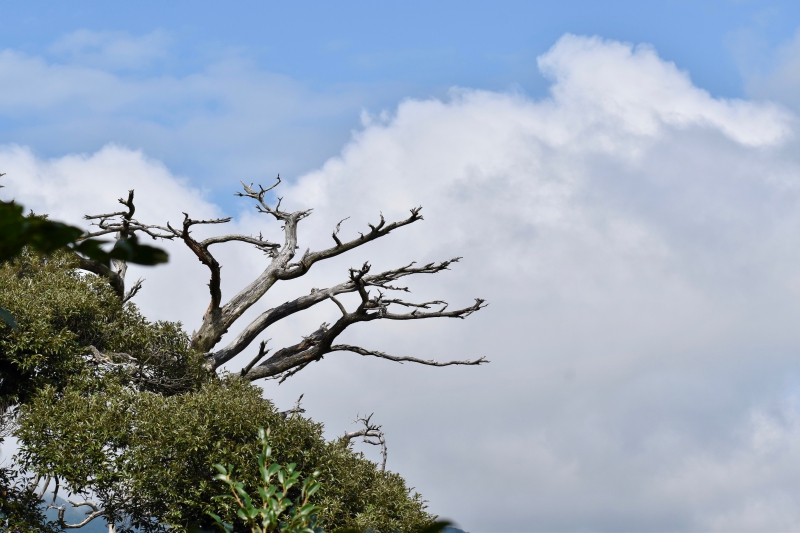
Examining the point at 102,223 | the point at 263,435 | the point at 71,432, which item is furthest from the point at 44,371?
the point at 263,435

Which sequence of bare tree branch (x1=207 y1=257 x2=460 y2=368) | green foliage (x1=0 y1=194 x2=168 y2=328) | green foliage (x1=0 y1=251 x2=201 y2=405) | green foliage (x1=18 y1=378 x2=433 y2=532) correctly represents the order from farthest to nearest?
1. bare tree branch (x1=207 y1=257 x2=460 y2=368)
2. green foliage (x1=0 y1=251 x2=201 y2=405)
3. green foliage (x1=18 y1=378 x2=433 y2=532)
4. green foliage (x1=0 y1=194 x2=168 y2=328)

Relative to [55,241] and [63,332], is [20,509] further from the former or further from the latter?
[55,241]

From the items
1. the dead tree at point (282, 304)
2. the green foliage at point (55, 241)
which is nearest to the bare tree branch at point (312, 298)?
the dead tree at point (282, 304)

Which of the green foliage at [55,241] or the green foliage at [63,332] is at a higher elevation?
the green foliage at [63,332]

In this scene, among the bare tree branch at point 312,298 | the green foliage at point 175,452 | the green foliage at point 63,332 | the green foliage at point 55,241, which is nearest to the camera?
the green foliage at point 55,241

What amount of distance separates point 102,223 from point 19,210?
20050mm

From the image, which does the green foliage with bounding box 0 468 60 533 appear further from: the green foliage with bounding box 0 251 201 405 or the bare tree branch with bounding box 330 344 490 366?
the bare tree branch with bounding box 330 344 490 366

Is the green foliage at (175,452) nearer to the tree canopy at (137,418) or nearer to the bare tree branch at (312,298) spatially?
the tree canopy at (137,418)

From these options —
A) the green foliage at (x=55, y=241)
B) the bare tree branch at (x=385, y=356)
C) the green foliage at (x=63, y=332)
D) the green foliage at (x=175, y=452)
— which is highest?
the bare tree branch at (x=385, y=356)

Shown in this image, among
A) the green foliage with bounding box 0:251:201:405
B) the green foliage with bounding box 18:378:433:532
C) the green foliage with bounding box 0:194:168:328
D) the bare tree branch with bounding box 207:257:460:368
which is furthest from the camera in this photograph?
the bare tree branch with bounding box 207:257:460:368

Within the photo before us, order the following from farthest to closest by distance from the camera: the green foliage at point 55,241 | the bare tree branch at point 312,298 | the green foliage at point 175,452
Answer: the bare tree branch at point 312,298 → the green foliage at point 175,452 → the green foliage at point 55,241

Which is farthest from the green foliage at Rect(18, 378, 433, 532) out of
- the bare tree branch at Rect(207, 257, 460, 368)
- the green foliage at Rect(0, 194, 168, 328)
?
the green foliage at Rect(0, 194, 168, 328)

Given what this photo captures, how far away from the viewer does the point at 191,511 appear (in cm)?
1287

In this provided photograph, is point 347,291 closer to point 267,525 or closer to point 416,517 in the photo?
point 416,517
